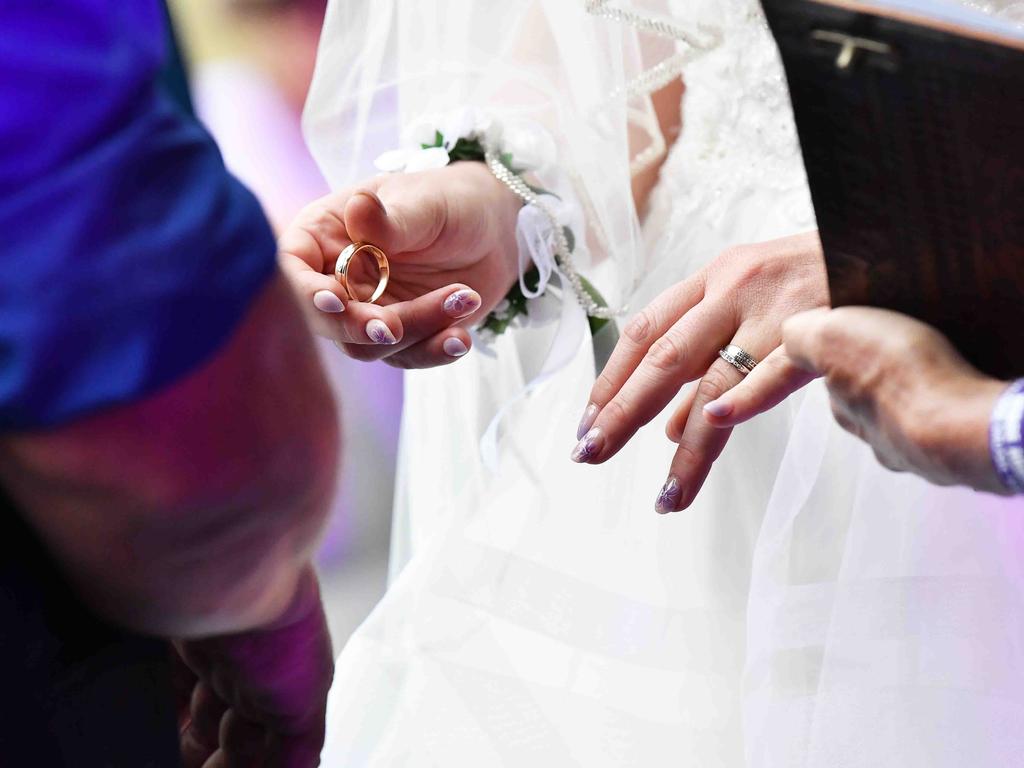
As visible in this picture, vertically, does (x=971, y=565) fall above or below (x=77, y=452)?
below

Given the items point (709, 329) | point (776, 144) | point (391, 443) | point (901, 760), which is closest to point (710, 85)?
point (776, 144)

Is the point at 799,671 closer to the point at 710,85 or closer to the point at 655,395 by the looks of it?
the point at 655,395

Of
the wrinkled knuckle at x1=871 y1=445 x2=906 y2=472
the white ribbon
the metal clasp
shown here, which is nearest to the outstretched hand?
the wrinkled knuckle at x1=871 y1=445 x2=906 y2=472

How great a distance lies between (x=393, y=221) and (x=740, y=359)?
0.25 meters

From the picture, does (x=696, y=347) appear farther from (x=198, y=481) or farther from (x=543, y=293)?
(x=198, y=481)

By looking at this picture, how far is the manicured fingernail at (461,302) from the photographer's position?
2.13 feet

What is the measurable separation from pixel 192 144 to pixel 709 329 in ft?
1.32

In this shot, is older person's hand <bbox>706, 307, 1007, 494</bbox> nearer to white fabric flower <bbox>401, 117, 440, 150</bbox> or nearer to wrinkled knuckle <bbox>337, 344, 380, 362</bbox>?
wrinkled knuckle <bbox>337, 344, 380, 362</bbox>

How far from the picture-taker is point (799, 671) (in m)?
0.67

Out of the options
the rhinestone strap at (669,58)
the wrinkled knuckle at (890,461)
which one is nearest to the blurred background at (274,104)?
the rhinestone strap at (669,58)

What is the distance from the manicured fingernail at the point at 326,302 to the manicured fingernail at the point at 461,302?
7 centimetres

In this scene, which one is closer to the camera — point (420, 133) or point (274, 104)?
point (420, 133)

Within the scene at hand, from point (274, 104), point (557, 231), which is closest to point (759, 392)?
point (557, 231)

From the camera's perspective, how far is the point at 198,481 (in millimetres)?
301
